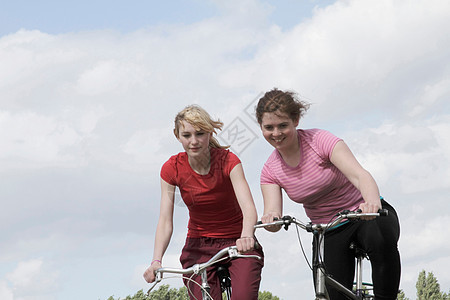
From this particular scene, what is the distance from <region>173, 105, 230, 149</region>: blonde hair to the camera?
17.6 feet

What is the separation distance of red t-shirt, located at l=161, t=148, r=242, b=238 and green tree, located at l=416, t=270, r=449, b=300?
106 ft

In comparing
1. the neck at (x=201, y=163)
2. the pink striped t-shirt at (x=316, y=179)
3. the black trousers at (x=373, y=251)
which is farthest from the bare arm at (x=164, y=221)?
the black trousers at (x=373, y=251)

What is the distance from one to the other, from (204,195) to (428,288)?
109ft

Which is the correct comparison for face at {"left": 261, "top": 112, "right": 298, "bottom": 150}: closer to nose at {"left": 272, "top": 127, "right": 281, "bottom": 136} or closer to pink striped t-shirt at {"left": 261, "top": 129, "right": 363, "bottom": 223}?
nose at {"left": 272, "top": 127, "right": 281, "bottom": 136}

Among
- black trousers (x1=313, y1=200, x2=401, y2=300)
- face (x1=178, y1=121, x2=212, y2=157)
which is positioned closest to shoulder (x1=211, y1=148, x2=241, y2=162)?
face (x1=178, y1=121, x2=212, y2=157)

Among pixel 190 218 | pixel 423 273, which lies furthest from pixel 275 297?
pixel 190 218

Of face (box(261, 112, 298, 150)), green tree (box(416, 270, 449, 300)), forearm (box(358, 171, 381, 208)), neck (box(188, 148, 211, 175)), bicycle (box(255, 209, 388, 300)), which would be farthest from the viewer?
green tree (box(416, 270, 449, 300))

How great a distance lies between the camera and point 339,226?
5.41 metres

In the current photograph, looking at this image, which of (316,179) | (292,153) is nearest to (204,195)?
(292,153)

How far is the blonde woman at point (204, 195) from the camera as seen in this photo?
5.35 metres

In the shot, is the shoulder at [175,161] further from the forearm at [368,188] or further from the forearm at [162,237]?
the forearm at [368,188]

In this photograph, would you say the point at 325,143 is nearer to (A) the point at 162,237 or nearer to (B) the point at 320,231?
(B) the point at 320,231

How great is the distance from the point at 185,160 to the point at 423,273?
33570mm

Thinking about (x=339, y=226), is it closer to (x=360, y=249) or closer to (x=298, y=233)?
(x=360, y=249)
